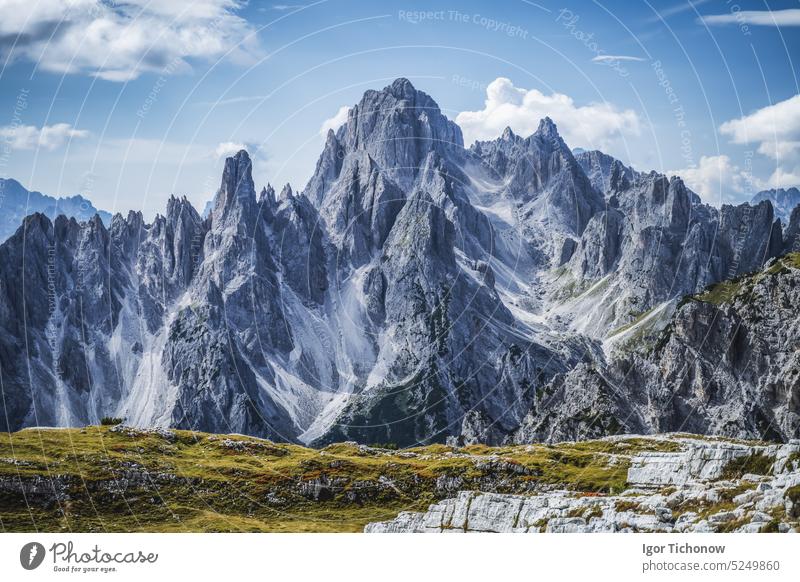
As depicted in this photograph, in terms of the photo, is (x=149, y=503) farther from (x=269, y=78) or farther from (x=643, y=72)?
(x=643, y=72)

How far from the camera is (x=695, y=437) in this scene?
144500 mm

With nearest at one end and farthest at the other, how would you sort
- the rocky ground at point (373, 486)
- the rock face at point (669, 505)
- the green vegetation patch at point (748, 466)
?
the rock face at point (669, 505)
the rocky ground at point (373, 486)
the green vegetation patch at point (748, 466)

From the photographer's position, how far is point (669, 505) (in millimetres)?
73188

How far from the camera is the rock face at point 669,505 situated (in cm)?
6419

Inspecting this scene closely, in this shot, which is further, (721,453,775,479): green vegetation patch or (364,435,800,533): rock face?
(721,453,775,479): green vegetation patch

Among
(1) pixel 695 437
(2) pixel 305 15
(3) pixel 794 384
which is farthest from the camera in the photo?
(3) pixel 794 384

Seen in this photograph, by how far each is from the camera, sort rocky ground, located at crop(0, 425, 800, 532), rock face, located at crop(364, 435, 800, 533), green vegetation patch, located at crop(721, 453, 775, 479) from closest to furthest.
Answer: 1. rock face, located at crop(364, 435, 800, 533)
2. rocky ground, located at crop(0, 425, 800, 532)
3. green vegetation patch, located at crop(721, 453, 775, 479)

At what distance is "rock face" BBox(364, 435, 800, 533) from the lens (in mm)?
64188

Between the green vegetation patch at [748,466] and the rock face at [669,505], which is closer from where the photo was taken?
the rock face at [669,505]

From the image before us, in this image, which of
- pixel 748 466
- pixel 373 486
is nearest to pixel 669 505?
pixel 748 466

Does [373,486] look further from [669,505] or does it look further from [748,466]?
[748,466]
